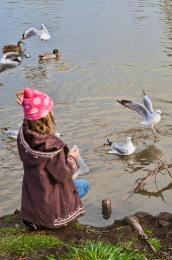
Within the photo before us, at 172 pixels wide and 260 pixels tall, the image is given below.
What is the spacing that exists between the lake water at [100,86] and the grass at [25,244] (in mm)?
1580

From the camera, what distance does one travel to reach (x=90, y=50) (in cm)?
1509

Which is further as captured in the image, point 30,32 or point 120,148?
point 30,32

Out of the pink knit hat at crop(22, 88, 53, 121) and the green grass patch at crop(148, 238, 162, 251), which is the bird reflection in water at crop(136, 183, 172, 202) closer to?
the green grass patch at crop(148, 238, 162, 251)

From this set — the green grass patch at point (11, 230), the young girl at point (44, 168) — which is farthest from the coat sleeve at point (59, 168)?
the green grass patch at point (11, 230)

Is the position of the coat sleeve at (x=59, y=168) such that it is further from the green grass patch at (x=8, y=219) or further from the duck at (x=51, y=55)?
the duck at (x=51, y=55)

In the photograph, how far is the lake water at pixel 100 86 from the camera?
692 cm

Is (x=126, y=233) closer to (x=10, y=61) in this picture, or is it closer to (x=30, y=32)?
(x=10, y=61)

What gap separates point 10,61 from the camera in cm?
1309

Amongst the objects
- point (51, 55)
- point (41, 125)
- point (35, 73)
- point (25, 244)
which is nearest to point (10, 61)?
point (35, 73)

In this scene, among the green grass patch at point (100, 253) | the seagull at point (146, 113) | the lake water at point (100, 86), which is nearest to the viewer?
the green grass patch at point (100, 253)

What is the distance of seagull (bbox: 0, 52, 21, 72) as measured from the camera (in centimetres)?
1296

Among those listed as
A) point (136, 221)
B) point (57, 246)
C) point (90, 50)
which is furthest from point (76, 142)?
point (90, 50)

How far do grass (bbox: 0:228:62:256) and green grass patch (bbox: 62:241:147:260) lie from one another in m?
0.32

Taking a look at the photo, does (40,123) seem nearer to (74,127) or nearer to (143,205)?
(143,205)
